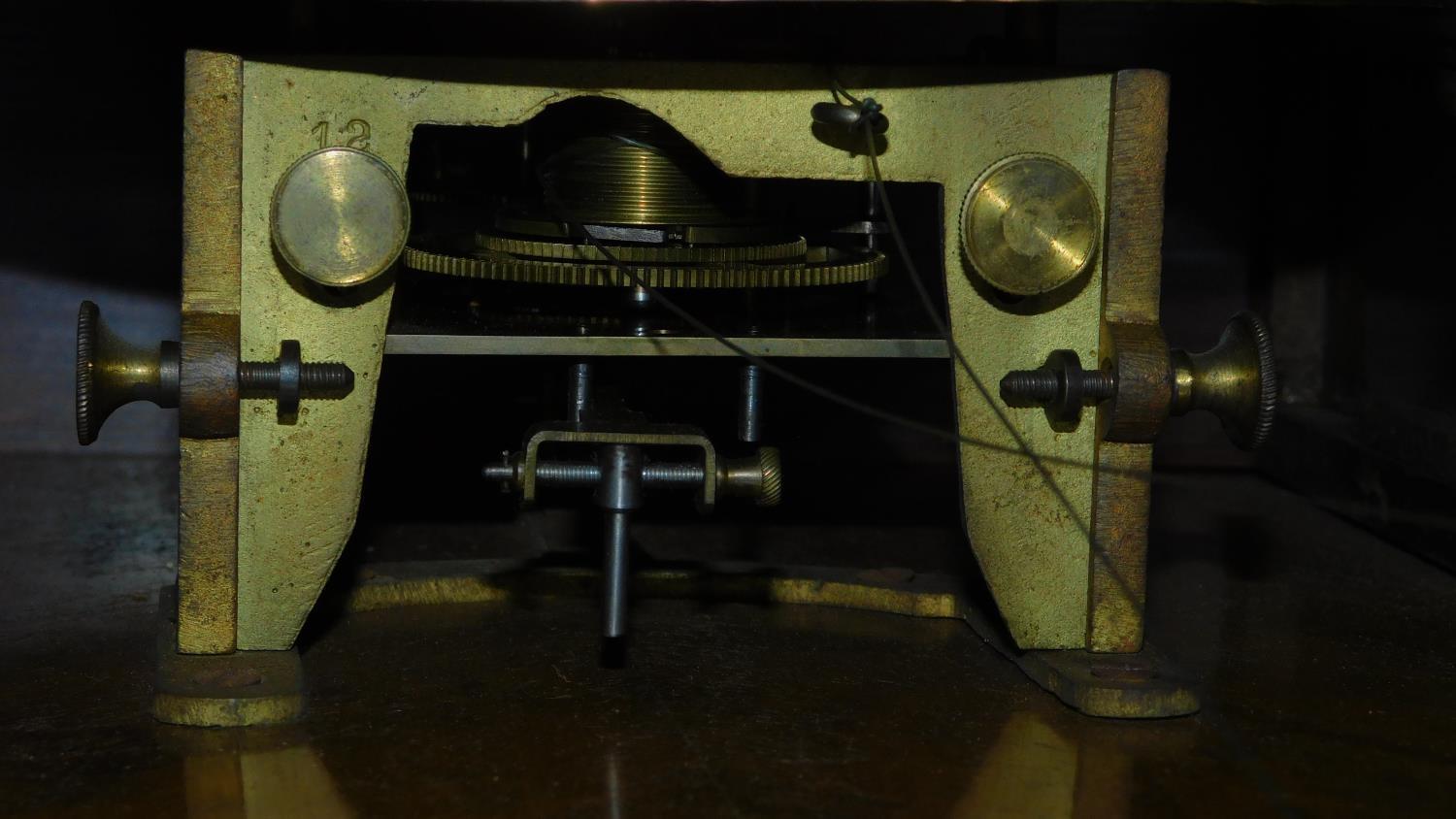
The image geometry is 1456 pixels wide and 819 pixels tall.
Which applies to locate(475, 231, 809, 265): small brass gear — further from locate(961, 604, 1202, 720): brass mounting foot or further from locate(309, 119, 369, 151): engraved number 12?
locate(961, 604, 1202, 720): brass mounting foot

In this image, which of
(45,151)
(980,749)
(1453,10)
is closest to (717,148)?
(980,749)

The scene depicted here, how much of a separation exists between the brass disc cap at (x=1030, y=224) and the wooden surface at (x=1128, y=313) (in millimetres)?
30

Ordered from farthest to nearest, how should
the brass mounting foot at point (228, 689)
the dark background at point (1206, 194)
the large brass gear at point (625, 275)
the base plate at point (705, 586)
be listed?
the dark background at point (1206, 194), the base plate at point (705, 586), the large brass gear at point (625, 275), the brass mounting foot at point (228, 689)

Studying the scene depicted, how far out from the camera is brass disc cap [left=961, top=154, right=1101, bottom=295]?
1232 mm

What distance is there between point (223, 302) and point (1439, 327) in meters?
1.32

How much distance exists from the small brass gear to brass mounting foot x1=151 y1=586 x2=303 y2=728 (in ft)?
1.17

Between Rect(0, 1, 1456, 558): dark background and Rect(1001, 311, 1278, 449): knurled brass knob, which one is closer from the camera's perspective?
Rect(1001, 311, 1278, 449): knurled brass knob

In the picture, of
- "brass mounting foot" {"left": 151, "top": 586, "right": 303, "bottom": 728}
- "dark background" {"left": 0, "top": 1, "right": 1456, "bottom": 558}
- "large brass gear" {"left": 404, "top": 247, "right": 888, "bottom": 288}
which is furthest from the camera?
"dark background" {"left": 0, "top": 1, "right": 1456, "bottom": 558}

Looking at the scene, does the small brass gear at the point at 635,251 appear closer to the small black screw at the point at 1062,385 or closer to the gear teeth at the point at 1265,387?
the small black screw at the point at 1062,385

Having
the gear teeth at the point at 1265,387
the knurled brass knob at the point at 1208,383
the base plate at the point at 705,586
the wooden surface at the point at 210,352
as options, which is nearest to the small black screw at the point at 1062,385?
the knurled brass knob at the point at 1208,383

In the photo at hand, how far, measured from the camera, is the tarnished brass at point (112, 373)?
3.80 feet

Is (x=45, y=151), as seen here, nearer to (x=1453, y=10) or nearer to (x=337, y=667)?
(x=337, y=667)

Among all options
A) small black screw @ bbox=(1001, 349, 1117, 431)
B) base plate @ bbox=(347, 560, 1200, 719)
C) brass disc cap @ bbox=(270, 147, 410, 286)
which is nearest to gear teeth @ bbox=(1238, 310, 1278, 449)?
small black screw @ bbox=(1001, 349, 1117, 431)

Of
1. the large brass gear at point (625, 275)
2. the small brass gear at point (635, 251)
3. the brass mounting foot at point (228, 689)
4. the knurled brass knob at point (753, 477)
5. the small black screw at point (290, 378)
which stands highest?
the small brass gear at point (635, 251)
